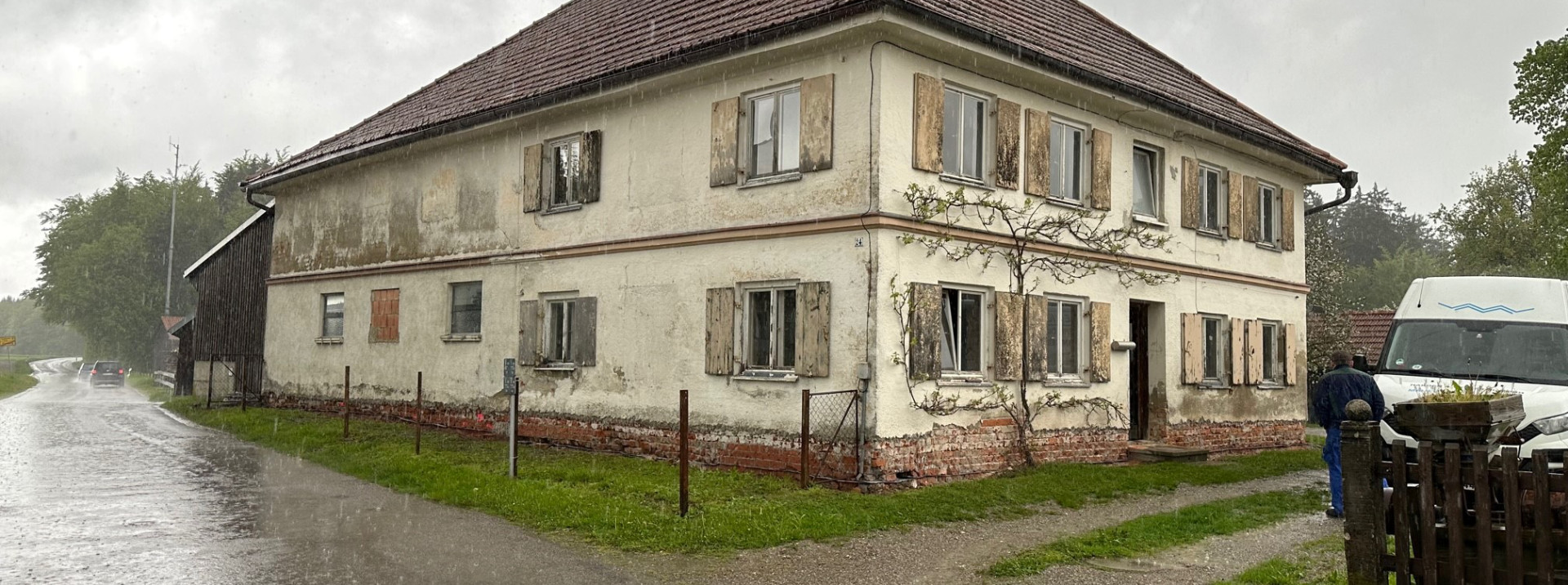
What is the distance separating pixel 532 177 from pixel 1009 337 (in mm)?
7539

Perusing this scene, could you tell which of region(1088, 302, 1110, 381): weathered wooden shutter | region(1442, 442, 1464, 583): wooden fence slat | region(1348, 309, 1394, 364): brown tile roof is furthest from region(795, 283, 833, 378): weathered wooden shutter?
region(1348, 309, 1394, 364): brown tile roof

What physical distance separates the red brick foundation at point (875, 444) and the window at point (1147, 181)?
319 centimetres

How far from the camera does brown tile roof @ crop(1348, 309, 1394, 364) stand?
31.0 meters

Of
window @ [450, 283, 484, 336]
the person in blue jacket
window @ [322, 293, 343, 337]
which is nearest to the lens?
the person in blue jacket

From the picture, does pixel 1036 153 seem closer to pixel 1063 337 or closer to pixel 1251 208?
pixel 1063 337

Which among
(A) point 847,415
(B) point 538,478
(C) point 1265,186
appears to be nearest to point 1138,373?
(C) point 1265,186

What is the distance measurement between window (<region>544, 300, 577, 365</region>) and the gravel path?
7.55 m

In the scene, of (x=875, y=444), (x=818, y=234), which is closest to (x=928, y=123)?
(x=818, y=234)

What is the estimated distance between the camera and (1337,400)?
33.6ft

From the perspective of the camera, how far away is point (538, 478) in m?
11.9

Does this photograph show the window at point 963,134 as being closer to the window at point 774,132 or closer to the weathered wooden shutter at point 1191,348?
the window at point 774,132

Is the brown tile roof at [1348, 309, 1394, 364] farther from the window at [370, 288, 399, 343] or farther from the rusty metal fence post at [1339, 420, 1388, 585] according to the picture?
the rusty metal fence post at [1339, 420, 1388, 585]

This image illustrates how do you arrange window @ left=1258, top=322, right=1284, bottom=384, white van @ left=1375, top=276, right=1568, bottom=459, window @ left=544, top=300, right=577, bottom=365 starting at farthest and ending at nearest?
window @ left=1258, top=322, right=1284, bottom=384 < window @ left=544, top=300, right=577, bottom=365 < white van @ left=1375, top=276, right=1568, bottom=459

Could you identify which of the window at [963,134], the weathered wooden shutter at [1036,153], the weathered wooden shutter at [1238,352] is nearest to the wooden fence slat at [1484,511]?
the window at [963,134]
